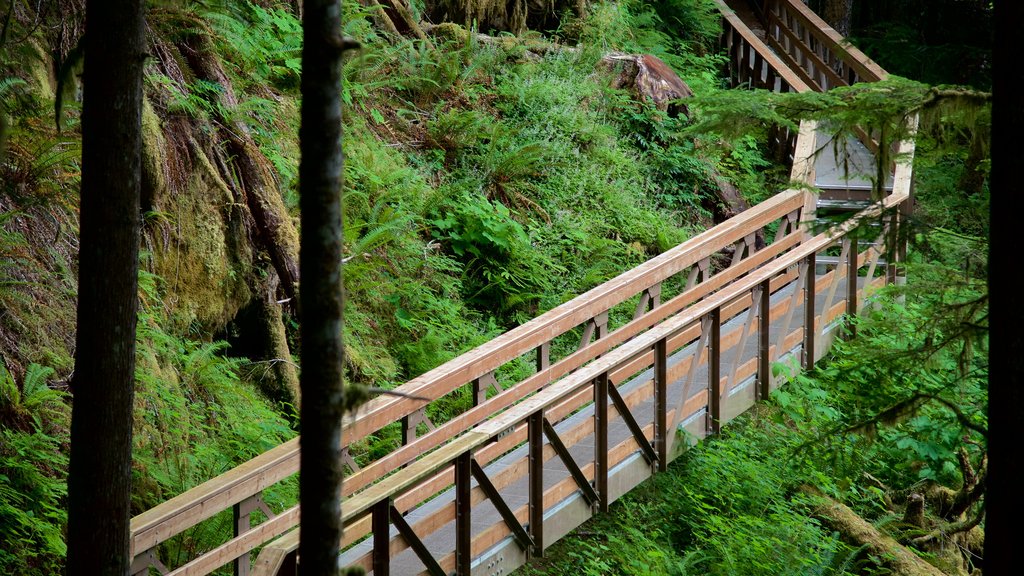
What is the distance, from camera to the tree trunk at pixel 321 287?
300 centimetres

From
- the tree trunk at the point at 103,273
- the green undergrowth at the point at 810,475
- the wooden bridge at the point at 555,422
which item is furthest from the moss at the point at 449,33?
the tree trunk at the point at 103,273

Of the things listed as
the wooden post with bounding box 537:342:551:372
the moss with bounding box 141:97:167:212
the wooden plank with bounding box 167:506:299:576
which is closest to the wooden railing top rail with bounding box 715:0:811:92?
the wooden post with bounding box 537:342:551:372

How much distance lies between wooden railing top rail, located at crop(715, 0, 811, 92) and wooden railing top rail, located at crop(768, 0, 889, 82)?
2.49ft

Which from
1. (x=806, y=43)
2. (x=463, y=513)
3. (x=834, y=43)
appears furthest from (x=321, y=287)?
(x=806, y=43)

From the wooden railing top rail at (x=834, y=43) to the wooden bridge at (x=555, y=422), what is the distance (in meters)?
4.71

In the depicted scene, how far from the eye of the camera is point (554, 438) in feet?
22.4

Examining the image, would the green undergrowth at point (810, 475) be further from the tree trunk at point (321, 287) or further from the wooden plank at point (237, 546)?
the tree trunk at point (321, 287)

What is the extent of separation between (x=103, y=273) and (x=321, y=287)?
63.2 inches

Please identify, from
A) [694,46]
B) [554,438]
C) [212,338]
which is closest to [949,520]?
[554,438]

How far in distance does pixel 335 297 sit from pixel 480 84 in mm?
10602

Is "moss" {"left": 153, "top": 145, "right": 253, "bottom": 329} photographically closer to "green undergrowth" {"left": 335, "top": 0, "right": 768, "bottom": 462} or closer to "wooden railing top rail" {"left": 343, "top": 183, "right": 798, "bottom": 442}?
"green undergrowth" {"left": 335, "top": 0, "right": 768, "bottom": 462}

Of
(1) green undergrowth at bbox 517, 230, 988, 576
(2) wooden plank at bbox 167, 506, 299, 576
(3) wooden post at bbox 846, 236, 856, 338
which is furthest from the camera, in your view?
(3) wooden post at bbox 846, 236, 856, 338

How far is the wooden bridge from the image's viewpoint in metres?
5.59

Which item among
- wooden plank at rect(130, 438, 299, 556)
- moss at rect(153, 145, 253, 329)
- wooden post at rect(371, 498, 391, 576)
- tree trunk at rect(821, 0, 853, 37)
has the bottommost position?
wooden post at rect(371, 498, 391, 576)
